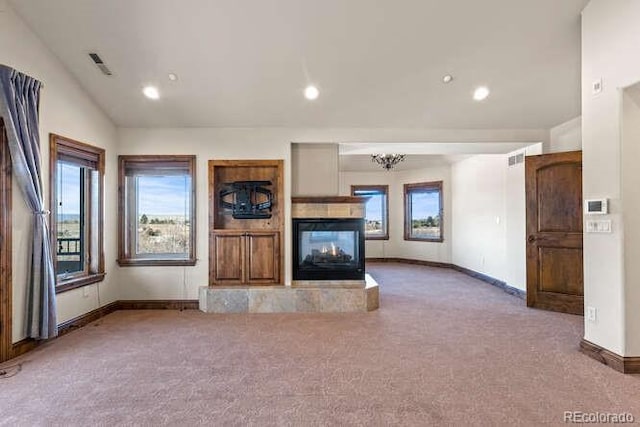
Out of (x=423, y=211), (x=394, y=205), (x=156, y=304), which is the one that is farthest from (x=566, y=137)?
(x=156, y=304)

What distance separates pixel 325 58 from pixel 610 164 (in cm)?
277

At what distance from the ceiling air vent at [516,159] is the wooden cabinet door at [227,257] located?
430 cm

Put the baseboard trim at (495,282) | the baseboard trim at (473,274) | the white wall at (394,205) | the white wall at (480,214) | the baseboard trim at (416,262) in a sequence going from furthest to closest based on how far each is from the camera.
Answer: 1. the white wall at (394,205)
2. the baseboard trim at (416,262)
3. the white wall at (480,214)
4. the baseboard trim at (473,274)
5. the baseboard trim at (495,282)

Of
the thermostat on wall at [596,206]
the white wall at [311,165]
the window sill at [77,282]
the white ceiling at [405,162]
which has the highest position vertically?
the white ceiling at [405,162]

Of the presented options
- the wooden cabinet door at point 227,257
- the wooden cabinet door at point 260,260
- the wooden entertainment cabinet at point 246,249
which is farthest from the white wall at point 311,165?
the wooden cabinet door at point 227,257

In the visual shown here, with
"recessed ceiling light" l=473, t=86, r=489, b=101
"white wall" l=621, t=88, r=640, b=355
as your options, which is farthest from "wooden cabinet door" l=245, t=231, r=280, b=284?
"white wall" l=621, t=88, r=640, b=355

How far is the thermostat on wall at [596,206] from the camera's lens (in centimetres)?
298

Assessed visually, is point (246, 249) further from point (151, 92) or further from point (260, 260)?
point (151, 92)

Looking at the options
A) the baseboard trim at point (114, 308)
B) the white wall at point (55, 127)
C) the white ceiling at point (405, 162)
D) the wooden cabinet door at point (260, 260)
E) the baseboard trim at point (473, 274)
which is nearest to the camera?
the white wall at point (55, 127)

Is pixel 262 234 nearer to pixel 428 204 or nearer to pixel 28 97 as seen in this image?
pixel 28 97

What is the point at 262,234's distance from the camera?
4.80 meters

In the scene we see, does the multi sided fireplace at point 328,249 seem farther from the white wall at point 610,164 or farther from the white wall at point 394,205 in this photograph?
the white wall at point 394,205

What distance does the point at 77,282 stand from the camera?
412 centimetres

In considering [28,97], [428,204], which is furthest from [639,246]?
[428,204]
